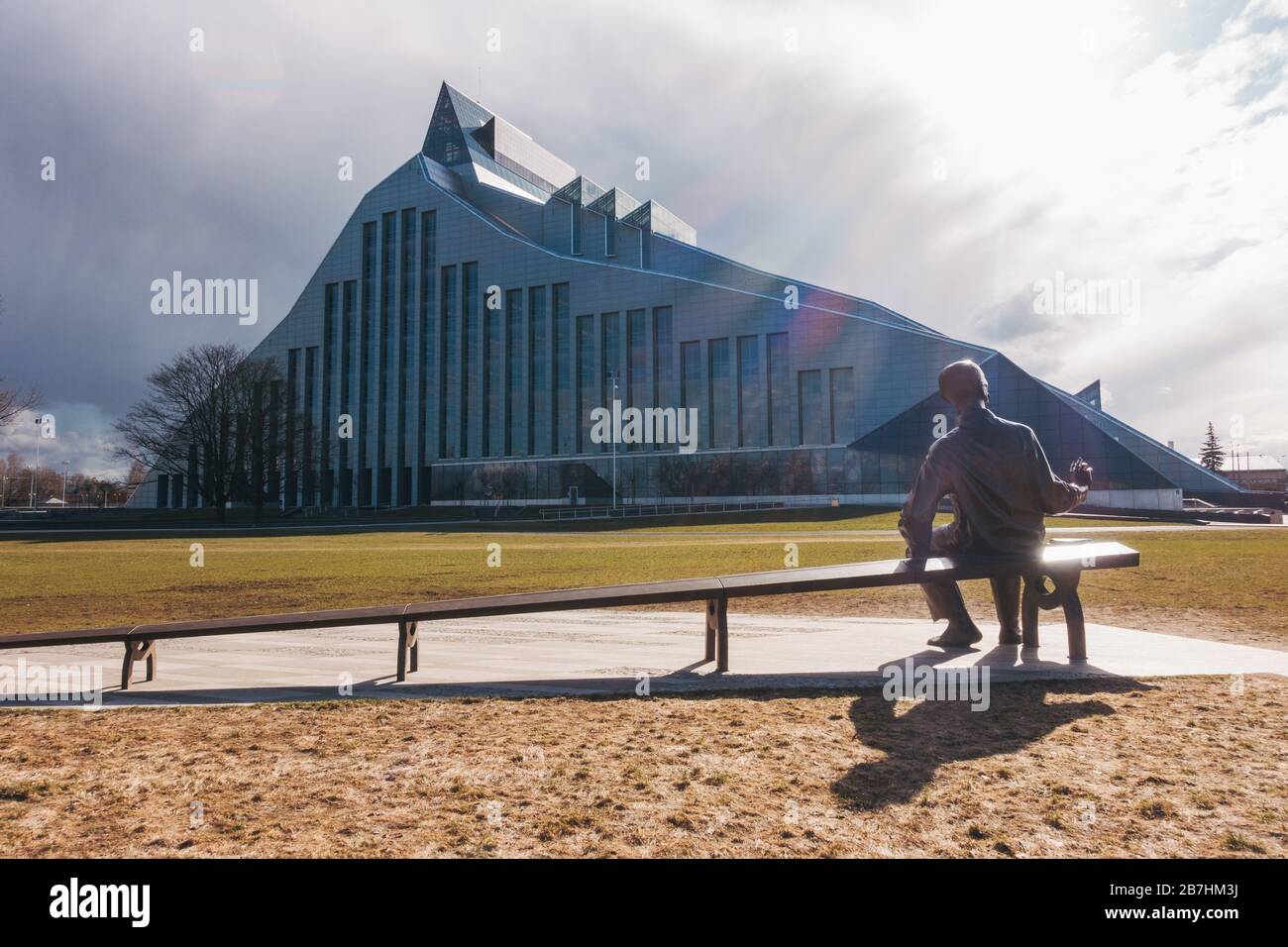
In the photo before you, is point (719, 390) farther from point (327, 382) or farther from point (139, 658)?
point (139, 658)

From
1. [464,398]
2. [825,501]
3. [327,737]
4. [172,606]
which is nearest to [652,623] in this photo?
[327,737]

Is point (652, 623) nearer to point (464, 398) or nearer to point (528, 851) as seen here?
point (528, 851)

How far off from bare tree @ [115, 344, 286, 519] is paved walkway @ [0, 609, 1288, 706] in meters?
50.7

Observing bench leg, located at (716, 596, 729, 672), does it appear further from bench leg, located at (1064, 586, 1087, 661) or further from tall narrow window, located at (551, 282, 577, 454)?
tall narrow window, located at (551, 282, 577, 454)

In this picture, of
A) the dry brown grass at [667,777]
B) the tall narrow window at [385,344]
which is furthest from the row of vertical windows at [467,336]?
the dry brown grass at [667,777]

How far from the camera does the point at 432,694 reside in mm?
5383

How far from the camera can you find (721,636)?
20.0 ft

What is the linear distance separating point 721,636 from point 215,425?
57607mm

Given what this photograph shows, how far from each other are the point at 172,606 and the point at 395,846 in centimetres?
1085

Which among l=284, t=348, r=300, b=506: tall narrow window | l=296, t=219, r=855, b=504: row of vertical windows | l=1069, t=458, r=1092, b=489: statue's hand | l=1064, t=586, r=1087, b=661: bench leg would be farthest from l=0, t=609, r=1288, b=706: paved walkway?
l=284, t=348, r=300, b=506: tall narrow window

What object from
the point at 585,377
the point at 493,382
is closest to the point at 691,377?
the point at 585,377

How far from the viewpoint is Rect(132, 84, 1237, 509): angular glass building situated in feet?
174

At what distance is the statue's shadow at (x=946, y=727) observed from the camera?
3441 millimetres
